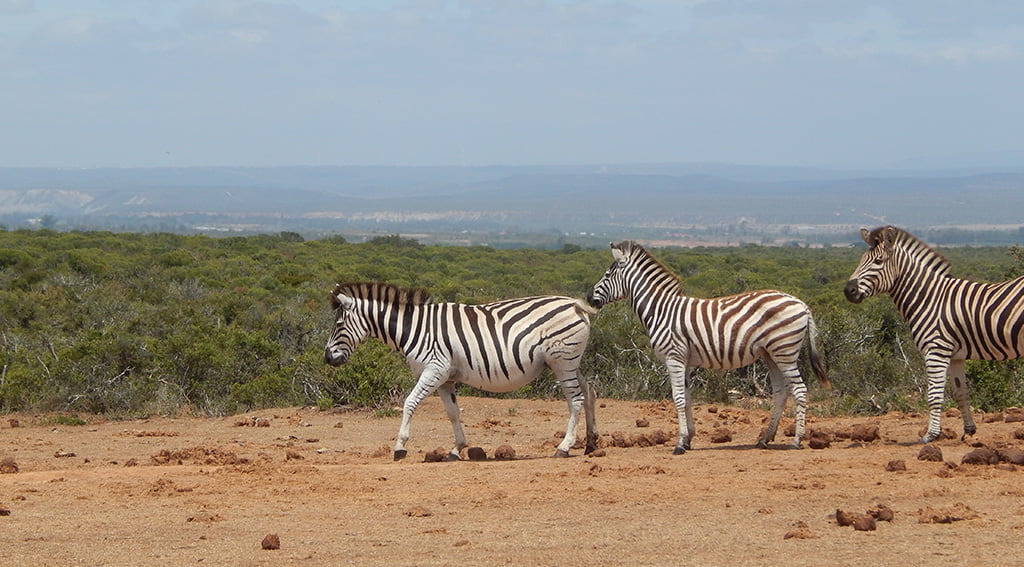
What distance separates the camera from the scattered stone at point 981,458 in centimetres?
1048

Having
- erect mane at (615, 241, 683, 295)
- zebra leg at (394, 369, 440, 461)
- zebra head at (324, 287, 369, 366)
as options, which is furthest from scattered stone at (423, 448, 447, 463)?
erect mane at (615, 241, 683, 295)

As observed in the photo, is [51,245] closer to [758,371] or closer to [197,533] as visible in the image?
[758,371]

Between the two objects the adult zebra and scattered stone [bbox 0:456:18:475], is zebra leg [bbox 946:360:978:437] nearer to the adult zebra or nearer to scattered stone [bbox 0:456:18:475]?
the adult zebra

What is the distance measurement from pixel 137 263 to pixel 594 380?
A: 76.1ft

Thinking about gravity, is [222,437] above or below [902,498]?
below

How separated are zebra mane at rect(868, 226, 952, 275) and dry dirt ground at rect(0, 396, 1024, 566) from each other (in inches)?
73.2

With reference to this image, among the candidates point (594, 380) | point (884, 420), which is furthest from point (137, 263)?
point (884, 420)

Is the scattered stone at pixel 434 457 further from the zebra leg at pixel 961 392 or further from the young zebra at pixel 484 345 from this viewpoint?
the zebra leg at pixel 961 392

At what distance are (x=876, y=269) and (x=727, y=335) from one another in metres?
1.82

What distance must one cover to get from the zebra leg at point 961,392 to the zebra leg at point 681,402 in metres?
2.77

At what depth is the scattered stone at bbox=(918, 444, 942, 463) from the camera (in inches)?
427

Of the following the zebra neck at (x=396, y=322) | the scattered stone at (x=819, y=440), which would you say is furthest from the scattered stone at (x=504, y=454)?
the scattered stone at (x=819, y=440)

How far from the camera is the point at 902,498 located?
370 inches

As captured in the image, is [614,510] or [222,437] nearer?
[614,510]
